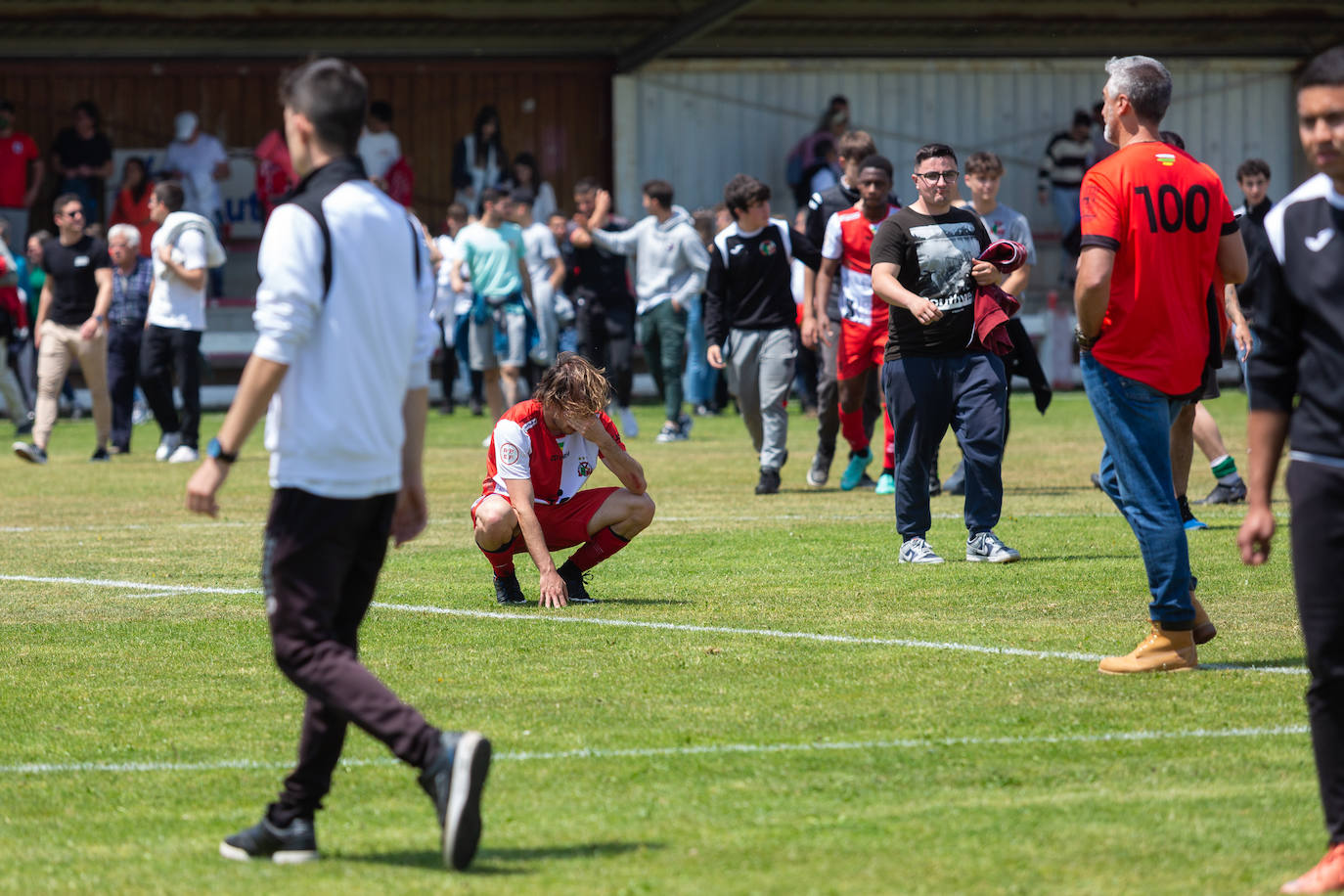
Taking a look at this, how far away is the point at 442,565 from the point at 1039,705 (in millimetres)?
4426

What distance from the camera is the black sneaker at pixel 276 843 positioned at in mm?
4371

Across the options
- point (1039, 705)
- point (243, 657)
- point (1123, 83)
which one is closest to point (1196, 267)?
point (1123, 83)

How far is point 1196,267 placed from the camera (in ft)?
21.5

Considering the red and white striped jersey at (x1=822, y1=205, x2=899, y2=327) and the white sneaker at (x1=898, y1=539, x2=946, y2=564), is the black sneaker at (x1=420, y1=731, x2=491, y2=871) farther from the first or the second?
the red and white striped jersey at (x1=822, y1=205, x2=899, y2=327)

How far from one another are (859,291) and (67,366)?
806 cm

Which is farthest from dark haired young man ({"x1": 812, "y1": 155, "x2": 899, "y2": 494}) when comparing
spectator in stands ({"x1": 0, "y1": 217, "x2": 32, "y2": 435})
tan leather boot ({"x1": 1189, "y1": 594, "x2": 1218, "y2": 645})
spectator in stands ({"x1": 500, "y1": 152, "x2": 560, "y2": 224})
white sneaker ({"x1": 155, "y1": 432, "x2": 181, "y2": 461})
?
spectator in stands ({"x1": 500, "y1": 152, "x2": 560, "y2": 224})

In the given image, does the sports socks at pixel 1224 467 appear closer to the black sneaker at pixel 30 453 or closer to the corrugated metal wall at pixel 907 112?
the black sneaker at pixel 30 453

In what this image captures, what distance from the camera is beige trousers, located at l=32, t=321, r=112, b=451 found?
1684 cm

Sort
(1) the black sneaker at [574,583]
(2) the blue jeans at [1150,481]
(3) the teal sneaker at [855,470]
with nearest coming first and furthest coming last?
(2) the blue jeans at [1150,481]
(1) the black sneaker at [574,583]
(3) the teal sneaker at [855,470]

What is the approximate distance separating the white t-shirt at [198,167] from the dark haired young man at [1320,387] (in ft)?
70.9

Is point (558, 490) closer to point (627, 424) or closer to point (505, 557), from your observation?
point (505, 557)

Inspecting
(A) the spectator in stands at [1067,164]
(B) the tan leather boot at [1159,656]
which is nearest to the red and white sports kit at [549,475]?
(B) the tan leather boot at [1159,656]

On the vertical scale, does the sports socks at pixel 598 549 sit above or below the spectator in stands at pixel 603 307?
below

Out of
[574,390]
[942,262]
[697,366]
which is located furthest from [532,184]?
[574,390]
